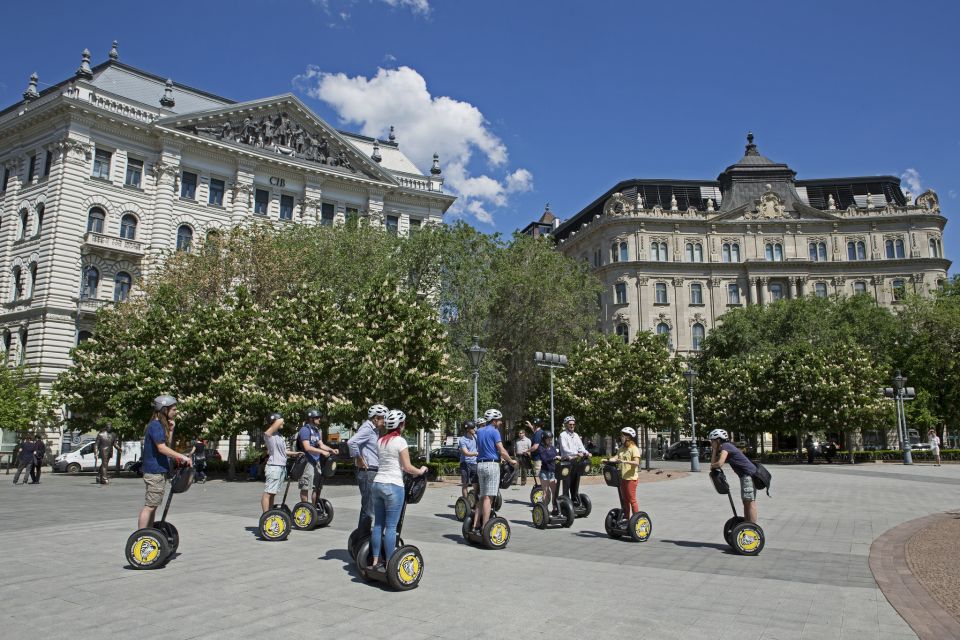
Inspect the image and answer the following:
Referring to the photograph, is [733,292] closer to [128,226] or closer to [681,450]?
[681,450]

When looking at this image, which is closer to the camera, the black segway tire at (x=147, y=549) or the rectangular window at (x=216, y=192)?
the black segway tire at (x=147, y=549)

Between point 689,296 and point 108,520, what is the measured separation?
64.8m

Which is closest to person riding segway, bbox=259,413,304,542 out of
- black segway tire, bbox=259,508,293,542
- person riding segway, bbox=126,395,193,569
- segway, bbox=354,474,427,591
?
black segway tire, bbox=259,508,293,542

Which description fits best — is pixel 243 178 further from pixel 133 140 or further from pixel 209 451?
pixel 209 451

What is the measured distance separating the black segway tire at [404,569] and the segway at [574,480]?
237 inches

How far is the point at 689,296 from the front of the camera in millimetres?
70812

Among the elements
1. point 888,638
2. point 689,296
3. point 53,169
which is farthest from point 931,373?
point 53,169

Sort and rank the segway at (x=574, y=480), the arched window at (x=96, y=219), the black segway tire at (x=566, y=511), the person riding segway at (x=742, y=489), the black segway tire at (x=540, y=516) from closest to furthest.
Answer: the person riding segway at (x=742, y=489), the black segway tire at (x=540, y=516), the black segway tire at (x=566, y=511), the segway at (x=574, y=480), the arched window at (x=96, y=219)

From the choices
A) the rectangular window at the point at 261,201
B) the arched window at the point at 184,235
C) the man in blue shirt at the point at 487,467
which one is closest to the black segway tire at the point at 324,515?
the man in blue shirt at the point at 487,467

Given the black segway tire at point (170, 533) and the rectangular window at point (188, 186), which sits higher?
the rectangular window at point (188, 186)

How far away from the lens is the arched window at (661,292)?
2778 inches

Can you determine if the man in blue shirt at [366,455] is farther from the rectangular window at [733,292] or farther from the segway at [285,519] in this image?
the rectangular window at [733,292]

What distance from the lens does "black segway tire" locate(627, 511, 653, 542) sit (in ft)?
37.3

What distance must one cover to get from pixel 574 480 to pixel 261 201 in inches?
1716
